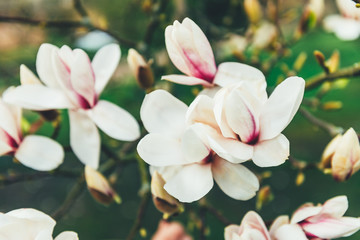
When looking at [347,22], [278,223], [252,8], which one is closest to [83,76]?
[278,223]

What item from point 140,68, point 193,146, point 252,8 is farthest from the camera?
point 252,8

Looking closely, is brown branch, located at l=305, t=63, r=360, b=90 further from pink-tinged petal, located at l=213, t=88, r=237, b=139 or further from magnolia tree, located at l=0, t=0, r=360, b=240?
pink-tinged petal, located at l=213, t=88, r=237, b=139

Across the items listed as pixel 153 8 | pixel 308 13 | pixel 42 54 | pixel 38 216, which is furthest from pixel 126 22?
pixel 38 216

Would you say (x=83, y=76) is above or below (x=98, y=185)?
above

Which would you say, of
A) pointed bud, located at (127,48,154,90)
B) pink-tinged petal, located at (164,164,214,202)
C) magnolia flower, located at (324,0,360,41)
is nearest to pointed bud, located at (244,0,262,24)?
magnolia flower, located at (324,0,360,41)

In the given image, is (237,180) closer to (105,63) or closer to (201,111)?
(201,111)

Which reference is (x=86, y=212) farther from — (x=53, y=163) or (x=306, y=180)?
(x=53, y=163)

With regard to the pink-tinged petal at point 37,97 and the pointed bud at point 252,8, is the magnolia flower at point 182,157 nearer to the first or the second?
the pink-tinged petal at point 37,97
